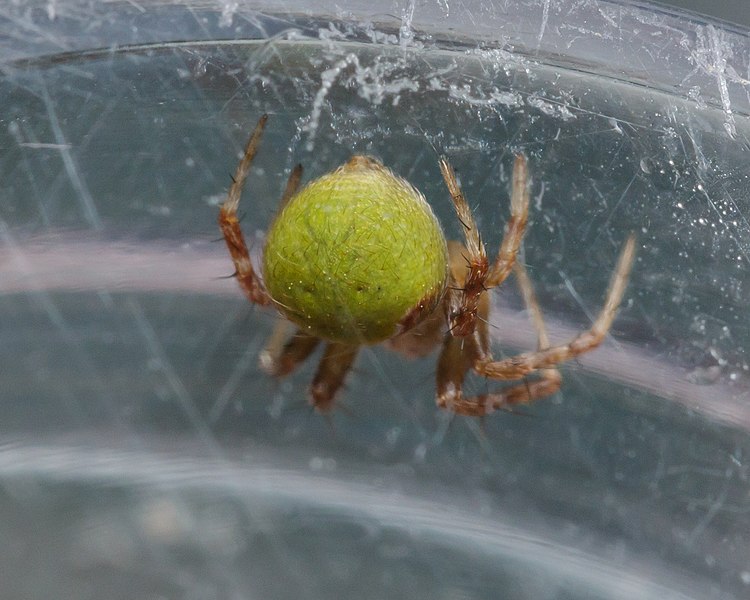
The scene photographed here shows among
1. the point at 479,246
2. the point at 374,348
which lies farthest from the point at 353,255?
the point at 374,348

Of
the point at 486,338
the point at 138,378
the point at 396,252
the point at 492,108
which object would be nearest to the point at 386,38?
the point at 492,108

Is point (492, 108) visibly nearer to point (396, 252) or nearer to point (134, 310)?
point (396, 252)

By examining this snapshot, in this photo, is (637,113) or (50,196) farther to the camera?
(50,196)

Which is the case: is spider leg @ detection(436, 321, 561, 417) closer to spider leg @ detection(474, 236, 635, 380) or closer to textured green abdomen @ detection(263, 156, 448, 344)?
spider leg @ detection(474, 236, 635, 380)

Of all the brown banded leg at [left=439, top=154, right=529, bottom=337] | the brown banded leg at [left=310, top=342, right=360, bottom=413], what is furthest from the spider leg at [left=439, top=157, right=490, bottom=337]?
the brown banded leg at [left=310, top=342, right=360, bottom=413]

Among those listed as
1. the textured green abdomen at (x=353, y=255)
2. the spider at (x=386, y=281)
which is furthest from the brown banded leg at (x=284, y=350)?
the textured green abdomen at (x=353, y=255)

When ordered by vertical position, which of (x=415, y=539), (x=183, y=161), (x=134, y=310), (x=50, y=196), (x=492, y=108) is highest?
(x=492, y=108)

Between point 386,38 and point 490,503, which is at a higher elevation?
point 386,38

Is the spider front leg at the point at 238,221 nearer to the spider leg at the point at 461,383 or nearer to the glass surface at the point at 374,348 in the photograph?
the glass surface at the point at 374,348
